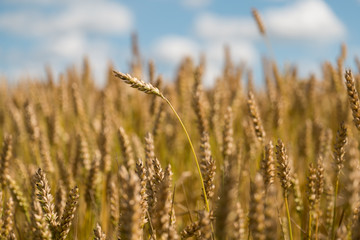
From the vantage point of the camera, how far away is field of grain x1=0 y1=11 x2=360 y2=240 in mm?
930

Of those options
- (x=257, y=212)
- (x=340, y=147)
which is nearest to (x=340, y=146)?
(x=340, y=147)

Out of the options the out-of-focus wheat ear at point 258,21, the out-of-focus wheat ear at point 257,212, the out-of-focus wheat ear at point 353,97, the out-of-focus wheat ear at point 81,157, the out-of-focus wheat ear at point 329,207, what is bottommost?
the out-of-focus wheat ear at point 257,212

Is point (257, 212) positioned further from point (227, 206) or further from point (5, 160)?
point (5, 160)

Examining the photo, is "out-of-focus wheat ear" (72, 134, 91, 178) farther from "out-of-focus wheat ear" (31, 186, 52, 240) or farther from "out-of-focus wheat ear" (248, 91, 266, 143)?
"out-of-focus wheat ear" (31, 186, 52, 240)

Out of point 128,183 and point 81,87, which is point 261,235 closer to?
point 128,183

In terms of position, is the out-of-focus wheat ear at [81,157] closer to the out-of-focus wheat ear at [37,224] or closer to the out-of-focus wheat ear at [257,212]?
the out-of-focus wheat ear at [37,224]

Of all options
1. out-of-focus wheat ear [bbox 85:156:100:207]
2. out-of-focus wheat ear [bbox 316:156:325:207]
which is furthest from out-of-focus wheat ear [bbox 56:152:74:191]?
out-of-focus wheat ear [bbox 316:156:325:207]

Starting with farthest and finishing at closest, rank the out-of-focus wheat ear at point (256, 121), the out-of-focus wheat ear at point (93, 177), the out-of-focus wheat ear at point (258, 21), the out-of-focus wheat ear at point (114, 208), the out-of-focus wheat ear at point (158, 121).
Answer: the out-of-focus wheat ear at point (258, 21)
the out-of-focus wheat ear at point (158, 121)
the out-of-focus wheat ear at point (93, 177)
the out-of-focus wheat ear at point (256, 121)
the out-of-focus wheat ear at point (114, 208)

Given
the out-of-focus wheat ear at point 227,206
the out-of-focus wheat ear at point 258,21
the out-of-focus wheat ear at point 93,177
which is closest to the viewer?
the out-of-focus wheat ear at point 227,206

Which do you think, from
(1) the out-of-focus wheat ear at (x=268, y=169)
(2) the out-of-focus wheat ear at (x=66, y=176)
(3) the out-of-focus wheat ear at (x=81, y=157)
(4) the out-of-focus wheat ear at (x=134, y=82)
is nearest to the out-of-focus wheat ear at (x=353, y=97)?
(1) the out-of-focus wheat ear at (x=268, y=169)

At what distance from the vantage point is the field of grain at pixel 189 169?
930mm

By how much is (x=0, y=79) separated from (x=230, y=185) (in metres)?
6.31

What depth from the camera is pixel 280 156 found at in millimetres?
1213

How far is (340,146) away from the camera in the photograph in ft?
4.11
